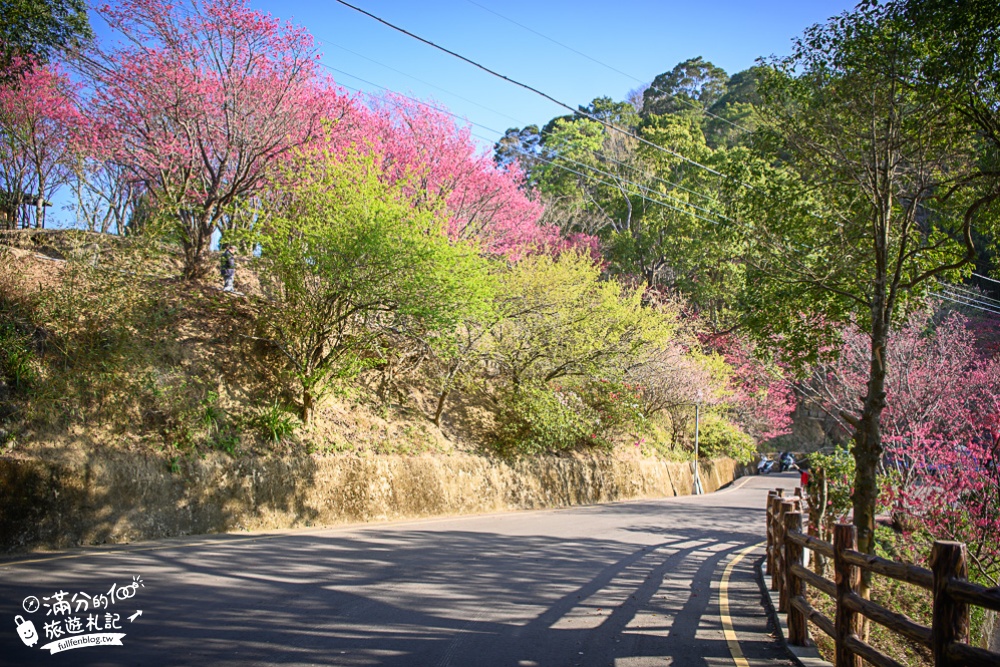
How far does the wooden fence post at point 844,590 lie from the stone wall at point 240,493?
10.3 metres

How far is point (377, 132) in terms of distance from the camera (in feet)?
74.7

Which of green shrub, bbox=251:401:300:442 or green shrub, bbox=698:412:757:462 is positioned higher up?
green shrub, bbox=251:401:300:442

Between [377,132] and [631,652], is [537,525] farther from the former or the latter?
[377,132]

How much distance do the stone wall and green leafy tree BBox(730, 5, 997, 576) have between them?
902cm

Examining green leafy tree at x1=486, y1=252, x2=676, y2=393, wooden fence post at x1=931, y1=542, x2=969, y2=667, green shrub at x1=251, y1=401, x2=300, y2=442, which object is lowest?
wooden fence post at x1=931, y1=542, x2=969, y2=667

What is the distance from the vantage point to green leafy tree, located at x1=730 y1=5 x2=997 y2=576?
984cm

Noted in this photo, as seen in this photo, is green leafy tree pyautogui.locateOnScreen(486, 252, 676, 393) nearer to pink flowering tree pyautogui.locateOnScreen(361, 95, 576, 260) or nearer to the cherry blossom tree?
pink flowering tree pyautogui.locateOnScreen(361, 95, 576, 260)

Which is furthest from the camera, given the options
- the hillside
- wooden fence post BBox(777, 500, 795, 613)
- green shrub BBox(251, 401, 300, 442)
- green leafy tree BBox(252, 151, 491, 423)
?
green leafy tree BBox(252, 151, 491, 423)

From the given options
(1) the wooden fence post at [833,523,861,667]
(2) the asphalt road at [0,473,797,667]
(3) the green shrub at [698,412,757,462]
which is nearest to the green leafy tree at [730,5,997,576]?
(2) the asphalt road at [0,473,797,667]

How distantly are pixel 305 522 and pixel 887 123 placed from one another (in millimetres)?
12605

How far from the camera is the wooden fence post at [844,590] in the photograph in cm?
532

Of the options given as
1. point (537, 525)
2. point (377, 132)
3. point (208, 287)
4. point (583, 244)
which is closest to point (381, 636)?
point (537, 525)

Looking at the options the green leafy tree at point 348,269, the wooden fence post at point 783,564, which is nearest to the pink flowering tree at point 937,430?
the wooden fence post at point 783,564

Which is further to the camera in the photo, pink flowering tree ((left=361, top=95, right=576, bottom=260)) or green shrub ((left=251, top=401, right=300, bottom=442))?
pink flowering tree ((left=361, top=95, right=576, bottom=260))
